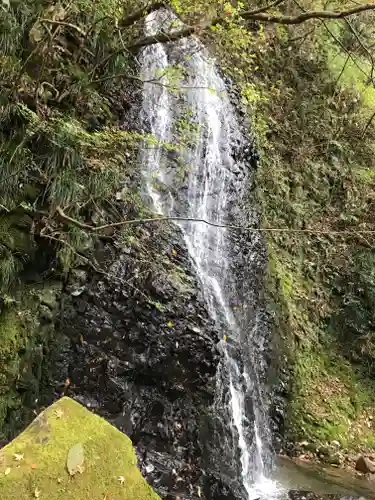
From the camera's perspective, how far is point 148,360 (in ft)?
18.3

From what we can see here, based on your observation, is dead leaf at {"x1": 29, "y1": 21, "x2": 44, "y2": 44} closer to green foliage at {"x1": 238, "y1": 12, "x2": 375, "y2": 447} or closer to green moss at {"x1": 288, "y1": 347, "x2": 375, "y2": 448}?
green foliage at {"x1": 238, "y1": 12, "x2": 375, "y2": 447}

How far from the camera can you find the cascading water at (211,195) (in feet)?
21.5

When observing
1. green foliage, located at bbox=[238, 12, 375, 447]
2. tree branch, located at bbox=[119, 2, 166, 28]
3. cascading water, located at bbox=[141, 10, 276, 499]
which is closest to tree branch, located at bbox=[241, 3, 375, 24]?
tree branch, located at bbox=[119, 2, 166, 28]

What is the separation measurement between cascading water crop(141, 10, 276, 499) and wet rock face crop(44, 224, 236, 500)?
0.67 metres

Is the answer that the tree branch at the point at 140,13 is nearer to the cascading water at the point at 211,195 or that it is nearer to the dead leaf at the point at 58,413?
the cascading water at the point at 211,195

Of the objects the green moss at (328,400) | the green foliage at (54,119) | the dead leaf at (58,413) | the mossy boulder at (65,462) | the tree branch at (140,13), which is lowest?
the green moss at (328,400)

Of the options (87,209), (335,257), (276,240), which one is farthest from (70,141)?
(335,257)

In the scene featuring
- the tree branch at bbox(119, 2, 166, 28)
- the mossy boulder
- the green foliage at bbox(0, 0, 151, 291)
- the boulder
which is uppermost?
the tree branch at bbox(119, 2, 166, 28)

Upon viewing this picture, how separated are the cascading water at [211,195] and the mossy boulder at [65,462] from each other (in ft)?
11.7

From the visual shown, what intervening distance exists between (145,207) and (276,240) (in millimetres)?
3411

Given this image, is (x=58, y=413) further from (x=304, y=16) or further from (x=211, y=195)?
(x=211, y=195)

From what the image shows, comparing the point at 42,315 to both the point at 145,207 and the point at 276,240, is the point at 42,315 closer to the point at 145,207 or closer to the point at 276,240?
the point at 145,207

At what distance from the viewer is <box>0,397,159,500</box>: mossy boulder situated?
89.0 inches

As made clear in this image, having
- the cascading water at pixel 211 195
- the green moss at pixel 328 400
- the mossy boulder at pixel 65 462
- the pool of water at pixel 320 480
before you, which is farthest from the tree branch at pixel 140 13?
the pool of water at pixel 320 480
